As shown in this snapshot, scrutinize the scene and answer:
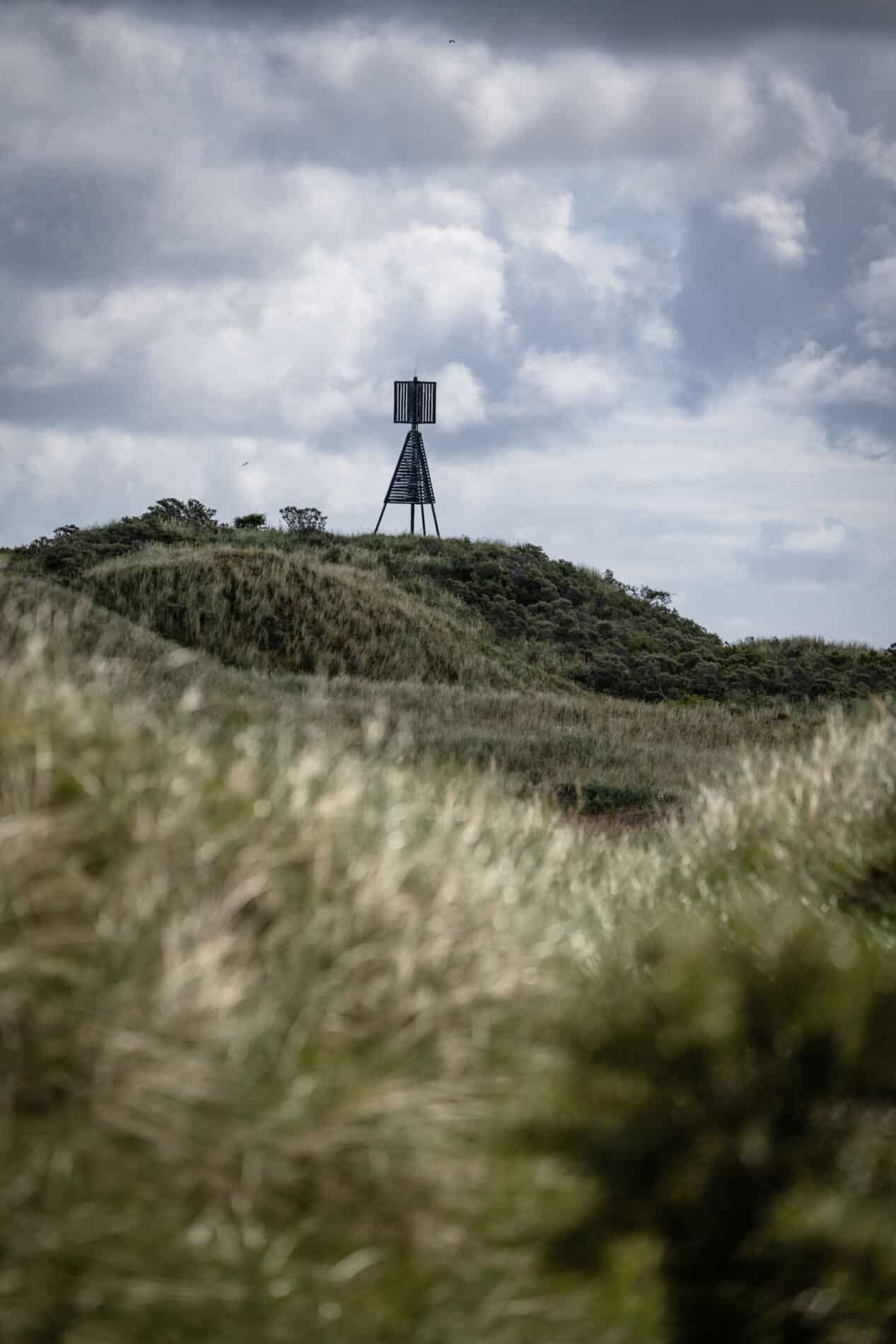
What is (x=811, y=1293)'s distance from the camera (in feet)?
10.1

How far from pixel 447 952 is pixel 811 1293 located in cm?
126

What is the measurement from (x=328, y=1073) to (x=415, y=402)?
3514 cm

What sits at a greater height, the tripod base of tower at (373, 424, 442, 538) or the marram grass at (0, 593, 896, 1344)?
the tripod base of tower at (373, 424, 442, 538)

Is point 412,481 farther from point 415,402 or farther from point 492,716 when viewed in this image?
point 492,716

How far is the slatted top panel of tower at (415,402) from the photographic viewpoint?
3662 centimetres

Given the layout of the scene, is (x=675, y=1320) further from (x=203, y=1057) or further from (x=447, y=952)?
(x=203, y=1057)

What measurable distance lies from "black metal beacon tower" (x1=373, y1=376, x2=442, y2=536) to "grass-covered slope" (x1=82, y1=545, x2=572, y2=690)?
34.3ft

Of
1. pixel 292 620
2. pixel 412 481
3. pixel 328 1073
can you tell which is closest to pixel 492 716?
pixel 292 620

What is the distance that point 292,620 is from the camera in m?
21.0

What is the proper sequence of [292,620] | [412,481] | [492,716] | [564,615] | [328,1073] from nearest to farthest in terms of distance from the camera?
[328,1073], [492,716], [292,620], [564,615], [412,481]

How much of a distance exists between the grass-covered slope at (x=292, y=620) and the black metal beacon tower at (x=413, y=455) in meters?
10.5

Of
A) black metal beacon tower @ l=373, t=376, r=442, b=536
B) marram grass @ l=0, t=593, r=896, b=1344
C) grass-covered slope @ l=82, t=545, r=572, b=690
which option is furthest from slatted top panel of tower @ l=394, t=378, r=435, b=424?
marram grass @ l=0, t=593, r=896, b=1344

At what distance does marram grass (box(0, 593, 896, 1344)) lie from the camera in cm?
257

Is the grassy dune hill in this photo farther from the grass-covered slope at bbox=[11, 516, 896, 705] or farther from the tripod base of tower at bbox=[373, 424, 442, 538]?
the tripod base of tower at bbox=[373, 424, 442, 538]
